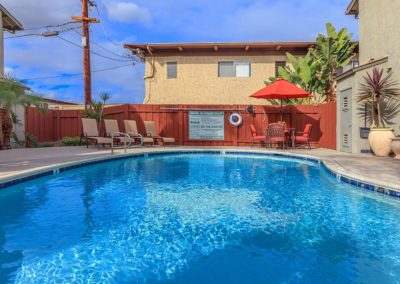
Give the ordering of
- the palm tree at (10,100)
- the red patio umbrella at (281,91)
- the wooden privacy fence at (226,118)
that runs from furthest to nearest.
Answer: the wooden privacy fence at (226,118) → the red patio umbrella at (281,91) → the palm tree at (10,100)

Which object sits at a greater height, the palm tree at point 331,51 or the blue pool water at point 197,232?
the palm tree at point 331,51

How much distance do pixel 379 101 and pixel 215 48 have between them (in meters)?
9.98

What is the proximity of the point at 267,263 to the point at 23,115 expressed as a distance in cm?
1530

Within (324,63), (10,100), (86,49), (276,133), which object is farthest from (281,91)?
(86,49)

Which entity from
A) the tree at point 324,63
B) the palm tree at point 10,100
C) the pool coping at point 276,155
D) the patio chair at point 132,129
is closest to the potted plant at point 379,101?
the pool coping at point 276,155

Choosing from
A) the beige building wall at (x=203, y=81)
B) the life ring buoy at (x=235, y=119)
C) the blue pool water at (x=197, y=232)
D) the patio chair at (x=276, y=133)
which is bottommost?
the blue pool water at (x=197, y=232)

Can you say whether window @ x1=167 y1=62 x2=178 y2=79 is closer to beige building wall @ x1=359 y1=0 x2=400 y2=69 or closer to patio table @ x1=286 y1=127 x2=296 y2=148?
patio table @ x1=286 y1=127 x2=296 y2=148

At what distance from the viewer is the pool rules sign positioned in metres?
15.5

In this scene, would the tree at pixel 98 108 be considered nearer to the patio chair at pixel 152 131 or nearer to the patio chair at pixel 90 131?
the patio chair at pixel 90 131

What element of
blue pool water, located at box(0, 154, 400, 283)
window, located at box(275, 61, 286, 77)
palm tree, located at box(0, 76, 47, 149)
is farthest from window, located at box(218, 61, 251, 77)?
blue pool water, located at box(0, 154, 400, 283)

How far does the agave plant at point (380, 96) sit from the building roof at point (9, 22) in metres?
15.8

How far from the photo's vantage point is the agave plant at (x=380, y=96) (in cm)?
977

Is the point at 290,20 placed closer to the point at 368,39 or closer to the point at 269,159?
the point at 368,39

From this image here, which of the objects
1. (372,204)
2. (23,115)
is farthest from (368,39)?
(23,115)
